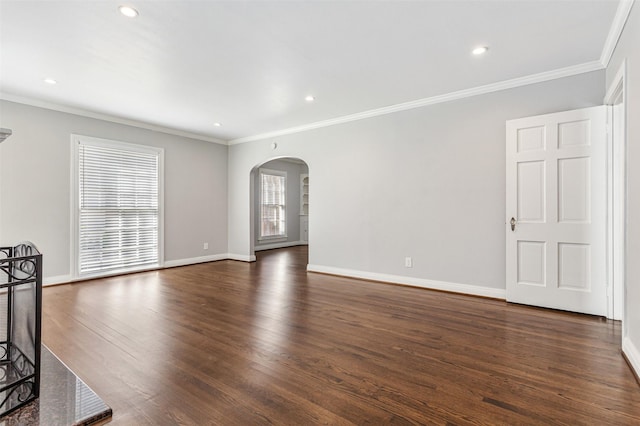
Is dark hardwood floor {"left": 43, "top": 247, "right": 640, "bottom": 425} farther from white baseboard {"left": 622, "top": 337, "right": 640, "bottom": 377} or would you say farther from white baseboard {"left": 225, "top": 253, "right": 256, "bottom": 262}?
white baseboard {"left": 225, "top": 253, "right": 256, "bottom": 262}

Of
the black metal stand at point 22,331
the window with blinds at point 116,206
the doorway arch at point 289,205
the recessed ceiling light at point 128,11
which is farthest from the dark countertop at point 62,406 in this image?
the doorway arch at point 289,205

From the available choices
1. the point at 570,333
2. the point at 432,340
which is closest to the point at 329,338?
the point at 432,340

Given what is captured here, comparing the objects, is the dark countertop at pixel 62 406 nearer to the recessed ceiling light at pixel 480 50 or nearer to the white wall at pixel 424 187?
the white wall at pixel 424 187

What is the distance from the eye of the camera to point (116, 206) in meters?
5.34

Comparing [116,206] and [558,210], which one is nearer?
[558,210]

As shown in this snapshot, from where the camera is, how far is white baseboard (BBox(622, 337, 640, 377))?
6.84 feet

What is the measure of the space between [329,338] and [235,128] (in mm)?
4543

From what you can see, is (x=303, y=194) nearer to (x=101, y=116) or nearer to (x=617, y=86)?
(x=101, y=116)

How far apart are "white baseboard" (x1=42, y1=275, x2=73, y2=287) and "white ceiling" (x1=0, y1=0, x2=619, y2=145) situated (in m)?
2.51

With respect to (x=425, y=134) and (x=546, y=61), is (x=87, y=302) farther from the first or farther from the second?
(x=546, y=61)

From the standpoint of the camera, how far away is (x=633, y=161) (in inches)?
90.0

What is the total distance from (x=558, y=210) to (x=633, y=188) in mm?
1185

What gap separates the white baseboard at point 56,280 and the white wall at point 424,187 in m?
3.77

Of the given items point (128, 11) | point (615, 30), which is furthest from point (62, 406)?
point (615, 30)
